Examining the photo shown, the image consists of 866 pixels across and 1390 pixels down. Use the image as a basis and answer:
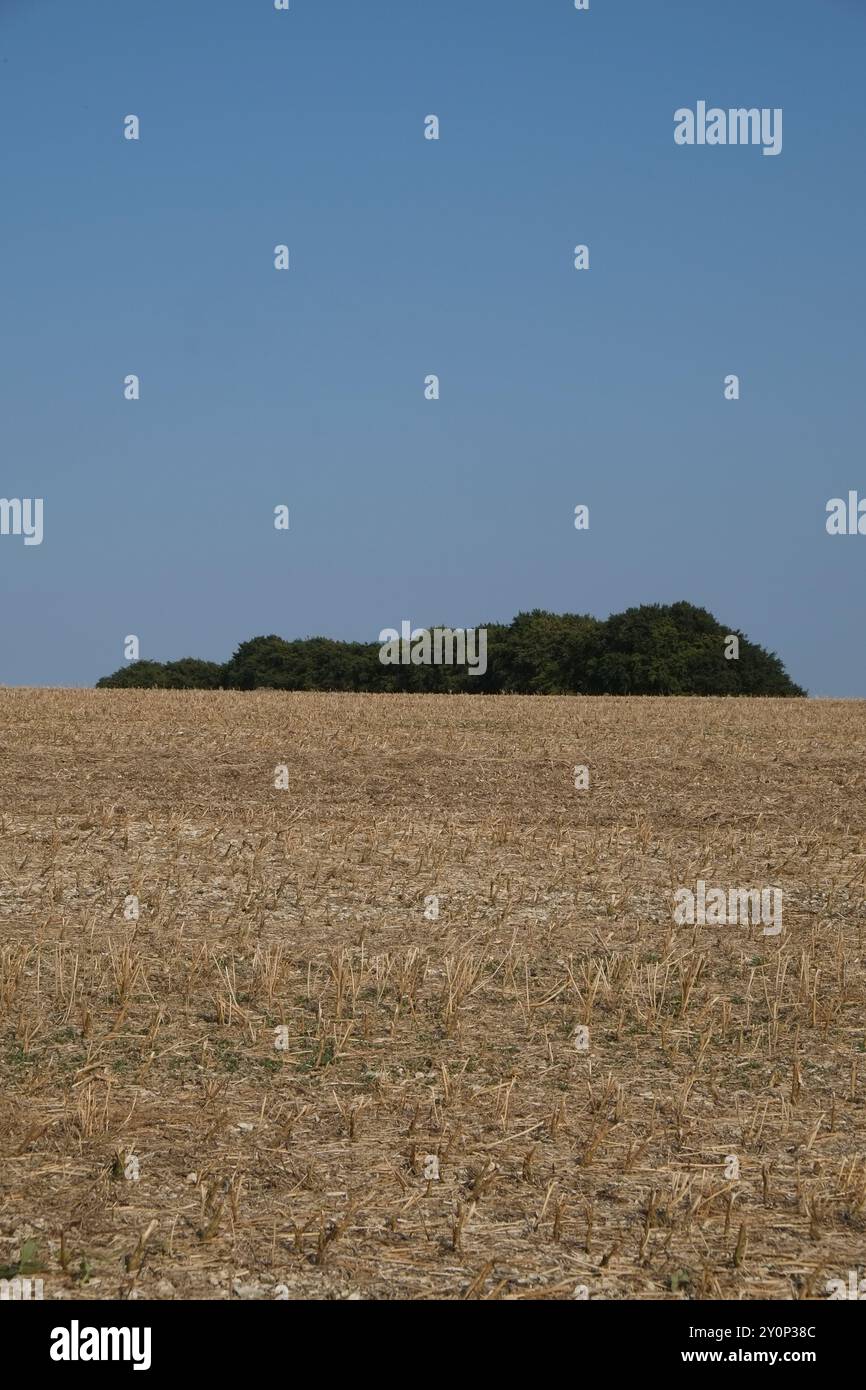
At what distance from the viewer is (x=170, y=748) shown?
26.3 m

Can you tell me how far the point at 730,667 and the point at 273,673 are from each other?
3386cm

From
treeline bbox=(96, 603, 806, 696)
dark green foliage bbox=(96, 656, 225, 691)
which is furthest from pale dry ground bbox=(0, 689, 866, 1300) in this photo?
dark green foliage bbox=(96, 656, 225, 691)

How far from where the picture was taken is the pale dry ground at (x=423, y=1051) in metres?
6.61

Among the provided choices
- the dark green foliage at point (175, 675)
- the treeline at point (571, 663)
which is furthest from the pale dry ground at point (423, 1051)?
the dark green foliage at point (175, 675)

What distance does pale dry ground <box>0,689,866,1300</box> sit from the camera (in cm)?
661

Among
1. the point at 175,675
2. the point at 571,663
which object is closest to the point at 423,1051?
the point at 571,663

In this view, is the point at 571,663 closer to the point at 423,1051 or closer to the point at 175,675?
the point at 175,675

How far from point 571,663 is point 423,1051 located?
90.8 metres

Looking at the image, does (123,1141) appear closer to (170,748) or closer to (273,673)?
(170,748)

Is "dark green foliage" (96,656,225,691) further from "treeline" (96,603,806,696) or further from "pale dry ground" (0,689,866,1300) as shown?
"pale dry ground" (0,689,866,1300)

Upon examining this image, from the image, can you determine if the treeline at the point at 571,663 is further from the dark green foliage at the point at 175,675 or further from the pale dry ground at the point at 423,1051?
the pale dry ground at the point at 423,1051

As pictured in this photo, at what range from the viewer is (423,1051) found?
9.52 meters
